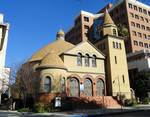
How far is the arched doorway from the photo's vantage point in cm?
Result: 3940

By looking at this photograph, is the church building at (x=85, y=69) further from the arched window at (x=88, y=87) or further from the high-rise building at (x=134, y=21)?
the high-rise building at (x=134, y=21)

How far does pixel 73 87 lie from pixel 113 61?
10.3 metres

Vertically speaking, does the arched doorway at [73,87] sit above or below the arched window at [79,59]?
below

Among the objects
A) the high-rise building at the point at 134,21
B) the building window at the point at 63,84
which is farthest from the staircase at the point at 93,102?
the high-rise building at the point at 134,21

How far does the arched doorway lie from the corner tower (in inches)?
269

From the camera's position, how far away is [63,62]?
130 feet

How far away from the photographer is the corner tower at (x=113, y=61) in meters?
42.8

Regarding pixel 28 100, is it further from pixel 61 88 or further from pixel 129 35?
pixel 129 35

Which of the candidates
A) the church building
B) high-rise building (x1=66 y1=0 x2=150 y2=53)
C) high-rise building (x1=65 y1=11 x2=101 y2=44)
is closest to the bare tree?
the church building

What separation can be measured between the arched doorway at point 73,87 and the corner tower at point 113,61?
22.4 feet

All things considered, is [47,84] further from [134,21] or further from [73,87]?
[134,21]

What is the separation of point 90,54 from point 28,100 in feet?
48.0

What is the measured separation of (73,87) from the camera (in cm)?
3972

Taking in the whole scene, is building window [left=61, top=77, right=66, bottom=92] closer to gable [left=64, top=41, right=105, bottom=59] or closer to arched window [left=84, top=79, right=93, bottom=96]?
arched window [left=84, top=79, right=93, bottom=96]
